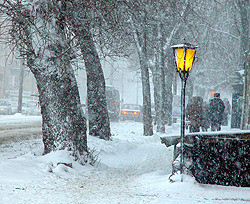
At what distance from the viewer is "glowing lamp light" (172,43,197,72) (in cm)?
738

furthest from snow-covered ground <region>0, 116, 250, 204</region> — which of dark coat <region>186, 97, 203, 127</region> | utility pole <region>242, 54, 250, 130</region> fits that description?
utility pole <region>242, 54, 250, 130</region>

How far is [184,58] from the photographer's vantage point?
7398mm

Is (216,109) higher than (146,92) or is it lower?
lower

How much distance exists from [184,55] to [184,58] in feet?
0.21

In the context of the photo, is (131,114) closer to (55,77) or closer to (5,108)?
(5,108)

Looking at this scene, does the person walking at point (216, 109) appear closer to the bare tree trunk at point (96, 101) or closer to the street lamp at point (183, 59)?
the bare tree trunk at point (96, 101)

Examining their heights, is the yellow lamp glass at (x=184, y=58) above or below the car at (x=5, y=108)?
above

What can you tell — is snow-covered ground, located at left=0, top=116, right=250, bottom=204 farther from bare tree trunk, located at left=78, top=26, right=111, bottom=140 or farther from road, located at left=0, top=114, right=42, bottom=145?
road, located at left=0, top=114, right=42, bottom=145

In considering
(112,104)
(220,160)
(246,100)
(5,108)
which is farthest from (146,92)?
(5,108)

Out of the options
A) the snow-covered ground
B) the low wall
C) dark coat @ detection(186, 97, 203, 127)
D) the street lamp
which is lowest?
the snow-covered ground

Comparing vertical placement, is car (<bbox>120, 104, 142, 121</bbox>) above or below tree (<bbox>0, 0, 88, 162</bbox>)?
below

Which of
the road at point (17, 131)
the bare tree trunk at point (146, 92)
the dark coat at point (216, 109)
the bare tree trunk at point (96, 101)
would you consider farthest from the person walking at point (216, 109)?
the road at point (17, 131)

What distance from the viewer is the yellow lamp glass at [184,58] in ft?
24.3

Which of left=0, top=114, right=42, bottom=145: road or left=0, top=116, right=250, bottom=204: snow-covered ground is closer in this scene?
left=0, top=116, right=250, bottom=204: snow-covered ground
